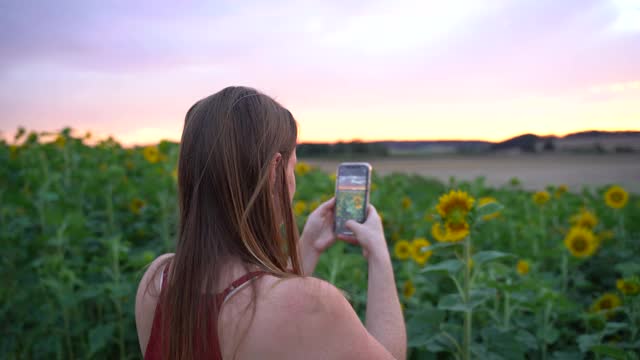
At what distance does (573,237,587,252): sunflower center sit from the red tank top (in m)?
2.81

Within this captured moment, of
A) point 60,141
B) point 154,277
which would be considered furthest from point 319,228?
point 60,141

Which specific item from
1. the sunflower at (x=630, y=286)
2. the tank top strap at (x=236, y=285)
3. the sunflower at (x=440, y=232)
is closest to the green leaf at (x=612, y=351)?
the sunflower at (x=630, y=286)

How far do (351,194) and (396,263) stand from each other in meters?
2.51

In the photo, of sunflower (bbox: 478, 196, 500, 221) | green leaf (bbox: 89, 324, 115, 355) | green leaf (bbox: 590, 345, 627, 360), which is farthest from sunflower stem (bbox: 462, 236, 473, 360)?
green leaf (bbox: 89, 324, 115, 355)

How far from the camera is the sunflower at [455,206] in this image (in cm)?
211

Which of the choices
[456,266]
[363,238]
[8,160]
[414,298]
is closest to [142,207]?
[8,160]

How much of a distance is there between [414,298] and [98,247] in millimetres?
1960

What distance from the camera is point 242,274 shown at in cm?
120

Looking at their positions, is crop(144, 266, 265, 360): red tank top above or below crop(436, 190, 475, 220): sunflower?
below

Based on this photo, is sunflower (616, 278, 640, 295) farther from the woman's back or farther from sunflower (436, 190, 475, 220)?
the woman's back

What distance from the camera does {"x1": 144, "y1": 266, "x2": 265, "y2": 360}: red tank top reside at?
114cm

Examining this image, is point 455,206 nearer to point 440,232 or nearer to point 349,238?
point 440,232

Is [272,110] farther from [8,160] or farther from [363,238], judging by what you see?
[8,160]

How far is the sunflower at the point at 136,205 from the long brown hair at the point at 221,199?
3017mm
